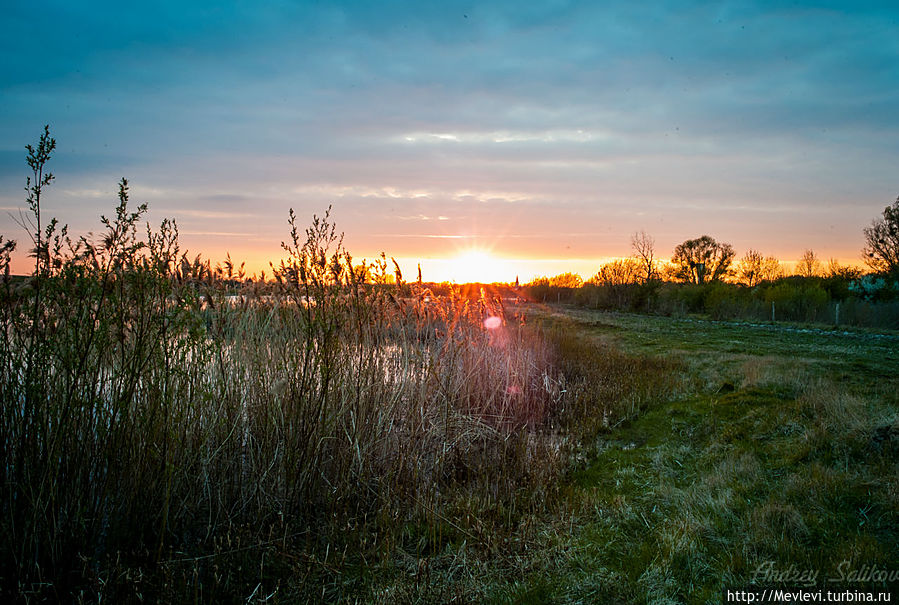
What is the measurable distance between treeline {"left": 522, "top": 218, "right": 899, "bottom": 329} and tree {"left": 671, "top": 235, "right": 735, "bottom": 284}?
85 mm

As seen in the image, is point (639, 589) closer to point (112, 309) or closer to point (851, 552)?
point (851, 552)

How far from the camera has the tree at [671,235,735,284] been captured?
43.9 meters

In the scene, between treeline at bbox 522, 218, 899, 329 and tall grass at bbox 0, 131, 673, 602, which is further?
treeline at bbox 522, 218, 899, 329

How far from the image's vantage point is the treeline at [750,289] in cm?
2389

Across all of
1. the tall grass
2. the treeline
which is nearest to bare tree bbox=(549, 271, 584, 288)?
the treeline

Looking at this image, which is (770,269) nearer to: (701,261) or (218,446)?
(701,261)

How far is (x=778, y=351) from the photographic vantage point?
11766 mm

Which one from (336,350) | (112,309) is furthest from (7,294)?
(336,350)
